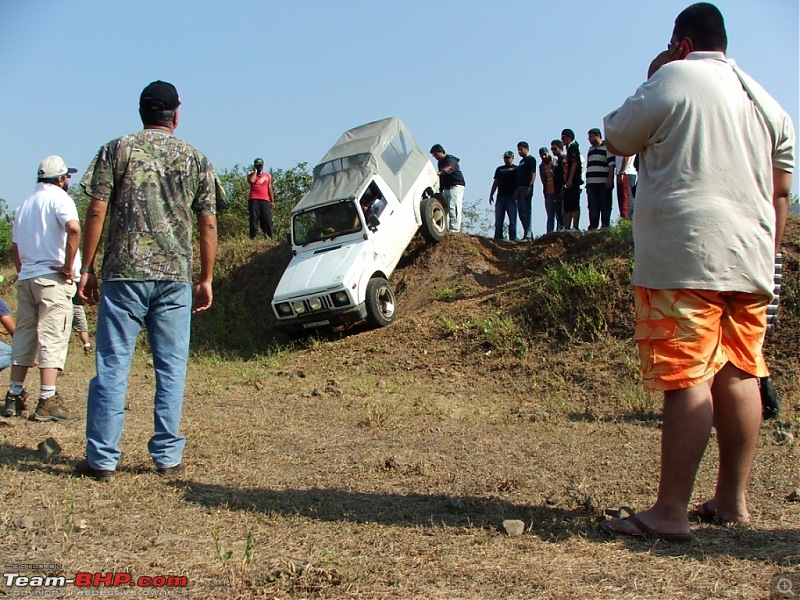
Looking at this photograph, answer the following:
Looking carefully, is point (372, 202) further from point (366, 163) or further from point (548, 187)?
point (548, 187)

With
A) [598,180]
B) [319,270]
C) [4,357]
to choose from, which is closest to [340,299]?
[319,270]

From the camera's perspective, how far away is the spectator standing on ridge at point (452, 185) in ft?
50.8

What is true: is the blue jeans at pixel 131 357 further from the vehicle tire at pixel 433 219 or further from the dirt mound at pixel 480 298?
the vehicle tire at pixel 433 219

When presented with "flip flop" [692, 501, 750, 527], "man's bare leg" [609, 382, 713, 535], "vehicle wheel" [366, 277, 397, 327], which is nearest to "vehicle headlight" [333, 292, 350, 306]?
"vehicle wheel" [366, 277, 397, 327]

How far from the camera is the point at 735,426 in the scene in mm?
3205

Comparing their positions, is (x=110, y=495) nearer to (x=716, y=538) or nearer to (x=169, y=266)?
(x=169, y=266)

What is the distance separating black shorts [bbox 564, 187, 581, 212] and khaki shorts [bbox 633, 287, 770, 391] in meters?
11.1

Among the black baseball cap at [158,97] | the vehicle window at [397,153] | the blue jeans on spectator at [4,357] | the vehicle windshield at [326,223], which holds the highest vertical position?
the vehicle window at [397,153]

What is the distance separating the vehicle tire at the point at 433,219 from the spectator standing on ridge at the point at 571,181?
2.20m

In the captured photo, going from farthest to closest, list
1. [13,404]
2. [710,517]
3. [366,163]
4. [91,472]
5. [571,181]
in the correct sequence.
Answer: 1. [571,181]
2. [366,163]
3. [13,404]
4. [91,472]
5. [710,517]

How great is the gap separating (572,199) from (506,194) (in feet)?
4.91

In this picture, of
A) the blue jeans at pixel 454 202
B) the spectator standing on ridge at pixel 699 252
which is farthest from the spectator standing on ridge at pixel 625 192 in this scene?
→ the spectator standing on ridge at pixel 699 252

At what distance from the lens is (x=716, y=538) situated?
3.19 metres

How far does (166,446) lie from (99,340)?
674 mm
